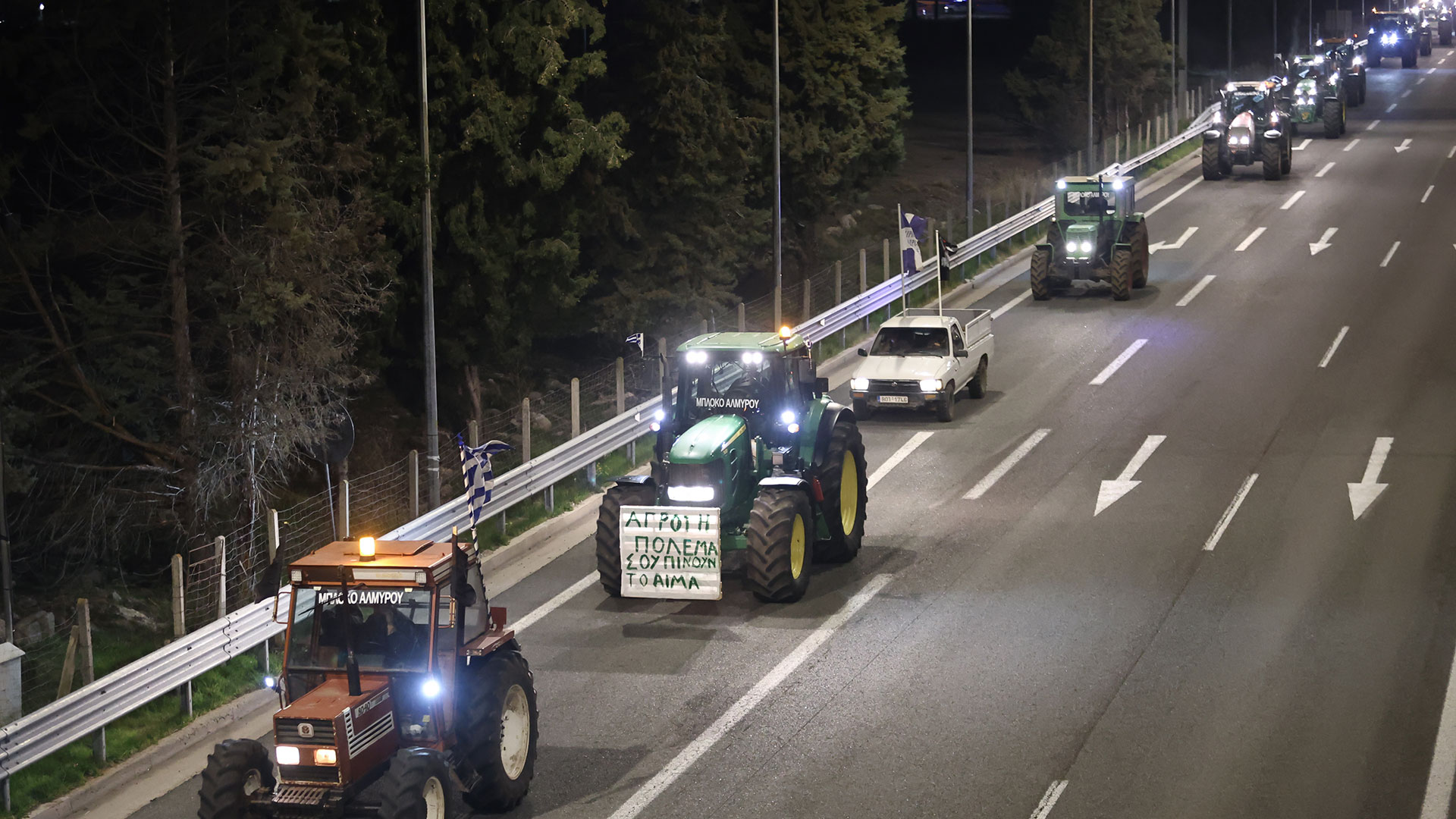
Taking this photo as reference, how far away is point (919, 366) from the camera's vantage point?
28.4m

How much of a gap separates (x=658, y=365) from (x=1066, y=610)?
5634 millimetres

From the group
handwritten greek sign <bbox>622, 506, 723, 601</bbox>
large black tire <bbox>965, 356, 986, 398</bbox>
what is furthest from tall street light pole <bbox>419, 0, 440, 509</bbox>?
large black tire <bbox>965, 356, 986, 398</bbox>

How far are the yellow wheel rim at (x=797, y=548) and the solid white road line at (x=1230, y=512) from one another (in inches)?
217

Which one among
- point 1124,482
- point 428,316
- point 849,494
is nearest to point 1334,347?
point 1124,482

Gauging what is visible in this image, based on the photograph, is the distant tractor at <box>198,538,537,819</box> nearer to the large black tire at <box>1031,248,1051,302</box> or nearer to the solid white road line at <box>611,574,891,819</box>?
the solid white road line at <box>611,574,891,819</box>

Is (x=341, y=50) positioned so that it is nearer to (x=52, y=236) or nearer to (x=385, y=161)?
(x=385, y=161)

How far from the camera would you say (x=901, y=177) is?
68.1 metres

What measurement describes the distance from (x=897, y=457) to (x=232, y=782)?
15.8 m

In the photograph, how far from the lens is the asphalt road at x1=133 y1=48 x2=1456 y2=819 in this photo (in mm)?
14406

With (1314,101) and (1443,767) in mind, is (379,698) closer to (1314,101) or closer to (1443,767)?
(1443,767)

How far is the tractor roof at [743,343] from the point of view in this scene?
786 inches

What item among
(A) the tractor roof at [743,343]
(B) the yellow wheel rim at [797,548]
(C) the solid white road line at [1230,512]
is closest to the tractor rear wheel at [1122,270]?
(C) the solid white road line at [1230,512]

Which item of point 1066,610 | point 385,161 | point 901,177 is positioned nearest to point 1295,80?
point 901,177

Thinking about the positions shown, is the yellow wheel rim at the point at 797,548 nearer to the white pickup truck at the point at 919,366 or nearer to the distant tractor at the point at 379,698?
the distant tractor at the point at 379,698
